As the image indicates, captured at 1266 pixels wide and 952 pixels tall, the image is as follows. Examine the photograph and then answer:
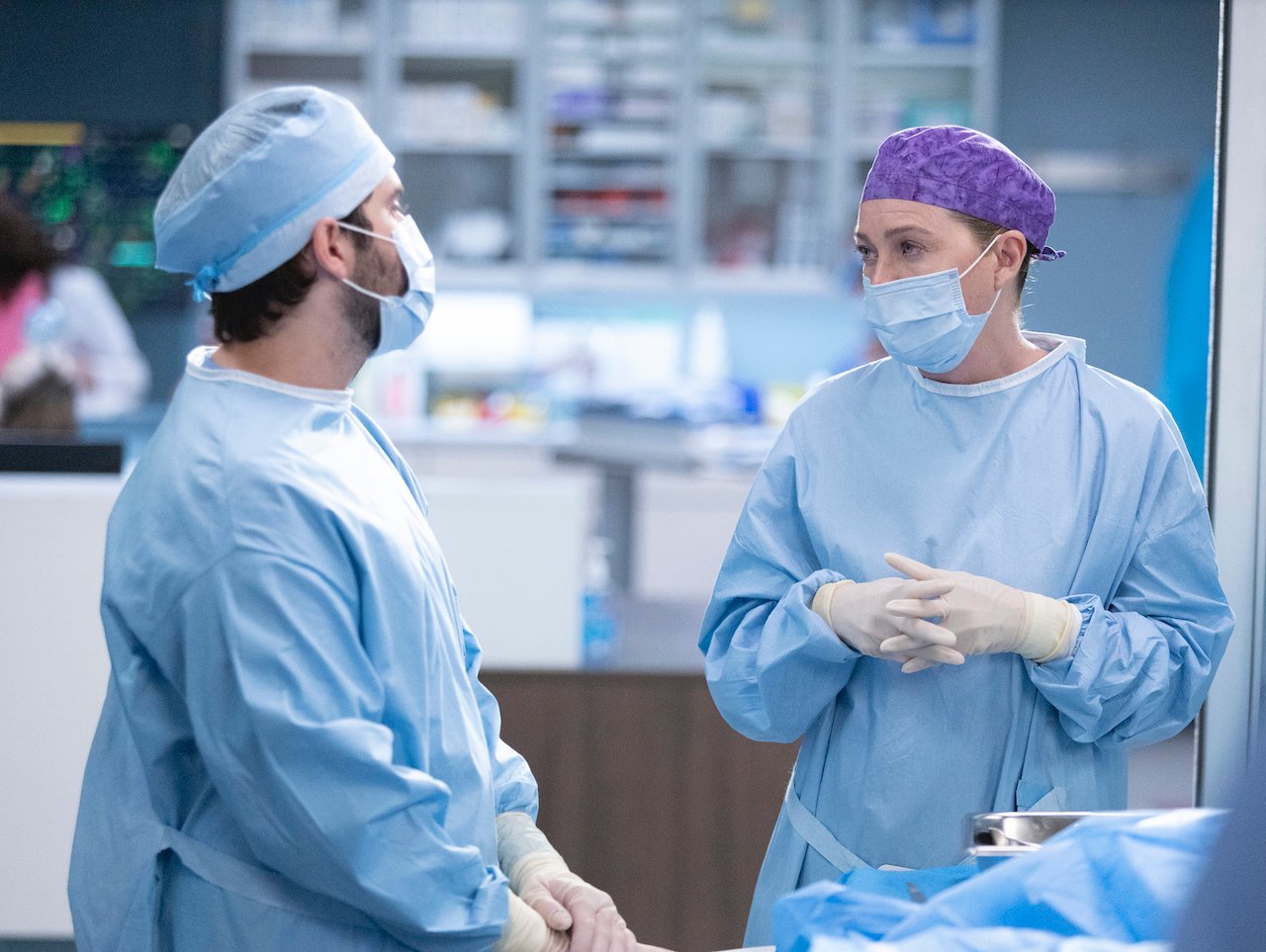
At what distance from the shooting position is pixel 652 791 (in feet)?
9.21

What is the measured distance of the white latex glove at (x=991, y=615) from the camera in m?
1.33

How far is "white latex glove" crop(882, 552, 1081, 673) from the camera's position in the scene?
1.33 meters

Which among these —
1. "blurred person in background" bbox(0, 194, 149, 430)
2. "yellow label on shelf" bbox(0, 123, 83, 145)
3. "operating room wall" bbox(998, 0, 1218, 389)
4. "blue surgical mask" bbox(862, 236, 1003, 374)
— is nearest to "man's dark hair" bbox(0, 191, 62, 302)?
"blurred person in background" bbox(0, 194, 149, 430)

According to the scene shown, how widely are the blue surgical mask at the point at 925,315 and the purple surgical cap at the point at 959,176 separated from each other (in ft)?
0.15

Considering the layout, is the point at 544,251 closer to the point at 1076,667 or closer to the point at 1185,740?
the point at 1185,740

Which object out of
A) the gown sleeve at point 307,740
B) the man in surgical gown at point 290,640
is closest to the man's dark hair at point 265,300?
the man in surgical gown at point 290,640

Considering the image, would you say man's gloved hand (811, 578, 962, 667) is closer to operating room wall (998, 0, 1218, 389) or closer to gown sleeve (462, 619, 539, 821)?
gown sleeve (462, 619, 539, 821)

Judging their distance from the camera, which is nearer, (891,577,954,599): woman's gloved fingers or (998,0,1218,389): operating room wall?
(891,577,954,599): woman's gloved fingers

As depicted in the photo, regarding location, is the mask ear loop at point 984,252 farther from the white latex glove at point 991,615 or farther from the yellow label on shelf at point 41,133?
the yellow label on shelf at point 41,133

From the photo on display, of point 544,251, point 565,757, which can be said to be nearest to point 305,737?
point 565,757

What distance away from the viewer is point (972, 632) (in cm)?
134

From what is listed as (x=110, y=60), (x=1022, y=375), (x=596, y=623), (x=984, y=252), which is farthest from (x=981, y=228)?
(x=110, y=60)

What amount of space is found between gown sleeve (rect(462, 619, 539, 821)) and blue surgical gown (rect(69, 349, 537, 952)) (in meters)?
0.12

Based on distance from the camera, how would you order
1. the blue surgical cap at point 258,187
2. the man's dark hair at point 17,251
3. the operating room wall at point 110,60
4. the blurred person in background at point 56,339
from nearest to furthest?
1. the blue surgical cap at point 258,187
2. the blurred person in background at point 56,339
3. the man's dark hair at point 17,251
4. the operating room wall at point 110,60
